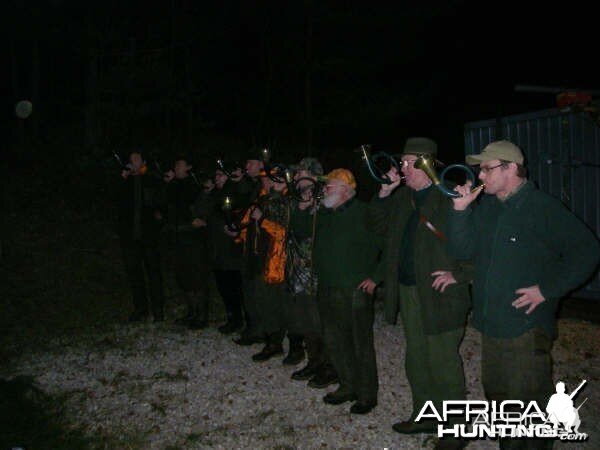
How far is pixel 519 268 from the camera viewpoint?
3246mm

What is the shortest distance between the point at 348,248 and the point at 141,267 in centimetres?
413

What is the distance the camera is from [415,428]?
165 inches

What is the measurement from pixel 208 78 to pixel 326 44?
204 inches

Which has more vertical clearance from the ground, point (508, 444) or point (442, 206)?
point (442, 206)

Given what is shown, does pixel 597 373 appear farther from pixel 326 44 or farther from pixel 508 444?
pixel 326 44

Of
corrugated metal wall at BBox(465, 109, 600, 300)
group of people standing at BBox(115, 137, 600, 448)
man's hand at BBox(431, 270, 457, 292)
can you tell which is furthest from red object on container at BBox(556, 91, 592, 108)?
man's hand at BBox(431, 270, 457, 292)

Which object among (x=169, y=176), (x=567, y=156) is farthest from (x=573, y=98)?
(x=169, y=176)

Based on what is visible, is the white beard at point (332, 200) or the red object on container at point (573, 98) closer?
the white beard at point (332, 200)

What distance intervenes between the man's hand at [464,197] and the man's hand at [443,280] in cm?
51

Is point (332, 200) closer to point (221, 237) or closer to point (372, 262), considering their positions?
point (372, 262)

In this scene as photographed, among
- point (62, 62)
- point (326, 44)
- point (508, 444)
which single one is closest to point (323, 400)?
point (508, 444)

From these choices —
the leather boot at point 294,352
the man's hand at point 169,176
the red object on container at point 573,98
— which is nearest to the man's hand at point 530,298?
the leather boot at point 294,352

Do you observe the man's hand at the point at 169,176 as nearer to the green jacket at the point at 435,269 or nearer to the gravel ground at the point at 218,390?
the gravel ground at the point at 218,390

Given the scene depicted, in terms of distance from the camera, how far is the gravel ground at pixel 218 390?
→ 14.3ft
